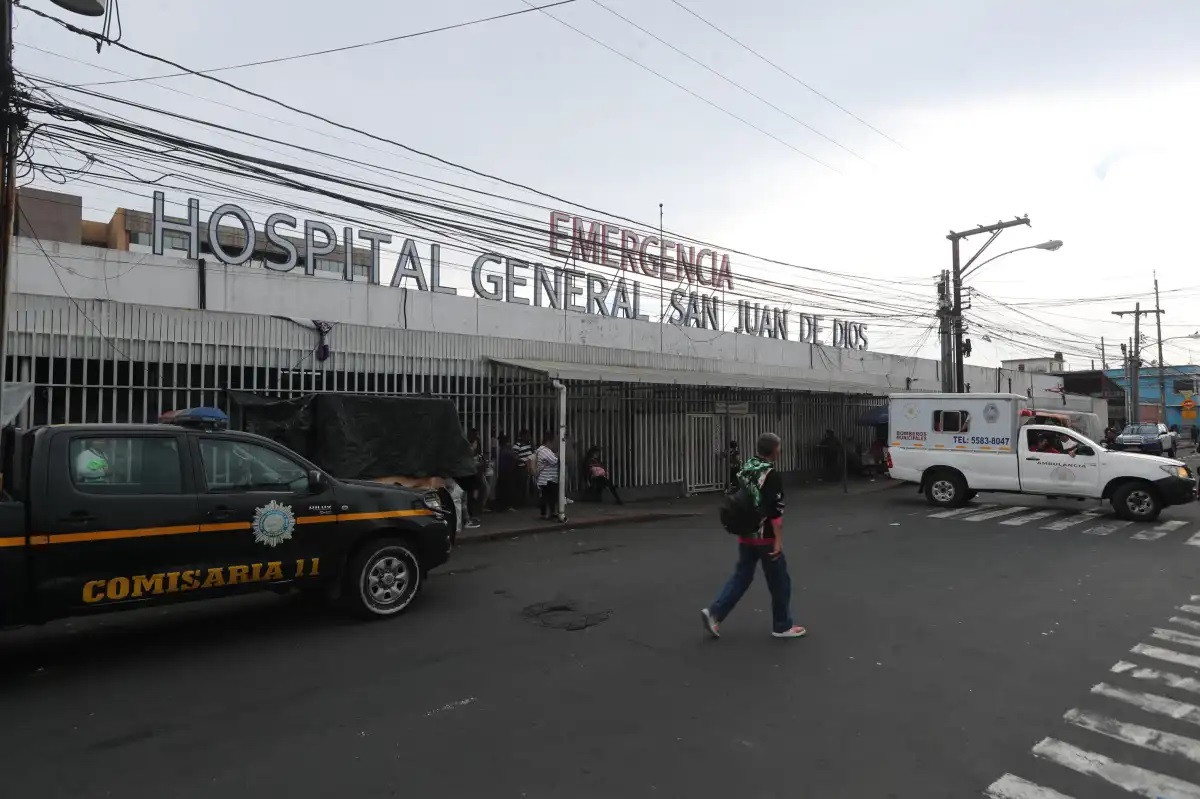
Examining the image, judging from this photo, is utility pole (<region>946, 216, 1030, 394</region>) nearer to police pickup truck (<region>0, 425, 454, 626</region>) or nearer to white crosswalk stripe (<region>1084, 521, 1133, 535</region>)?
white crosswalk stripe (<region>1084, 521, 1133, 535</region>)

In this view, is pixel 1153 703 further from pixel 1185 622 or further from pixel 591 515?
pixel 591 515

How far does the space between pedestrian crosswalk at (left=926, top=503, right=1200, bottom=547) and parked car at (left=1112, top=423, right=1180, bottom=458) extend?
19.0 m

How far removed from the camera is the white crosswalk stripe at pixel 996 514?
13952mm

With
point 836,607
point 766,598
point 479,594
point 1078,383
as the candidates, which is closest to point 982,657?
point 836,607

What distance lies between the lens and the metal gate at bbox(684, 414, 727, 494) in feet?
62.2

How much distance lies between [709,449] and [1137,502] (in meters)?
9.12

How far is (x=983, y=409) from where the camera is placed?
50.5ft

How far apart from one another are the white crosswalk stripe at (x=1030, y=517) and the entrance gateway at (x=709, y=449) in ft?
21.5

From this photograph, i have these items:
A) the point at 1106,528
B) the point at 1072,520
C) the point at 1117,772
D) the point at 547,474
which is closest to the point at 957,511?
the point at 1072,520

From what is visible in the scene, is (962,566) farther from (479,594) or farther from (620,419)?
(620,419)

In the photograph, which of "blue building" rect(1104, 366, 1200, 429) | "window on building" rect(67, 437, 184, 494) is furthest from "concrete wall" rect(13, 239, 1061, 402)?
Result: "blue building" rect(1104, 366, 1200, 429)

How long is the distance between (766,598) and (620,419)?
1004 cm

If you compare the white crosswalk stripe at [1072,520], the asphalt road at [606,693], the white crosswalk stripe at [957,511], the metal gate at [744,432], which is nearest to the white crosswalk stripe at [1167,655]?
the asphalt road at [606,693]

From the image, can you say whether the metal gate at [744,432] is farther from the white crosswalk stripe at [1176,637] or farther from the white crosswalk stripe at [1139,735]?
the white crosswalk stripe at [1139,735]
